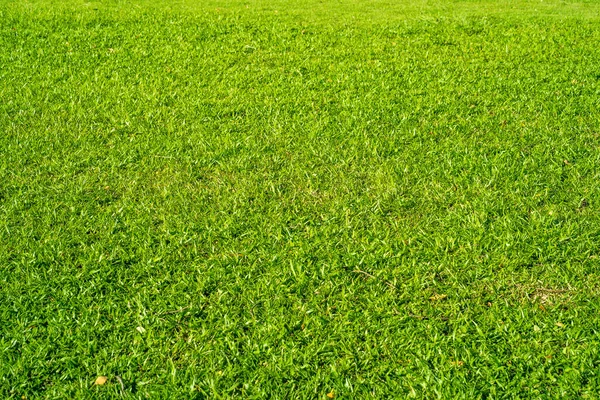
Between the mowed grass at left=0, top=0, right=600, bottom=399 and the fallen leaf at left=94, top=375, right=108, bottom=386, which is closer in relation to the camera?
the fallen leaf at left=94, top=375, right=108, bottom=386

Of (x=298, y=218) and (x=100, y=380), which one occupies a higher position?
(x=298, y=218)

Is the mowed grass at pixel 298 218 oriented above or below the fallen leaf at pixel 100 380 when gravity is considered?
above

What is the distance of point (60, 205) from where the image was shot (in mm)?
4957

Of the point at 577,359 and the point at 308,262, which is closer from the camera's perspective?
the point at 577,359

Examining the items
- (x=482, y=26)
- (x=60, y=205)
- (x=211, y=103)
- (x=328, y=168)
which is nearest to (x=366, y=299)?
(x=328, y=168)

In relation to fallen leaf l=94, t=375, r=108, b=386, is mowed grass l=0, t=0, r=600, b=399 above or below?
above

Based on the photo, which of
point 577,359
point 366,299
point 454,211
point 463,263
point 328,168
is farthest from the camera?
point 328,168

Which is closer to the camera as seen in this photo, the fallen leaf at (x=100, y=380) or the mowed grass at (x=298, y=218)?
the fallen leaf at (x=100, y=380)

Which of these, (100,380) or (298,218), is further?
(298,218)

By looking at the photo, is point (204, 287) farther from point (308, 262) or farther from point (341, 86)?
point (341, 86)

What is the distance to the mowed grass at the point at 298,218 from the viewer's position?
358cm

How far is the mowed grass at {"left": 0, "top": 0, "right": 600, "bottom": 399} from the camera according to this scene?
11.8 ft

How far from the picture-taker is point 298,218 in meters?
4.79

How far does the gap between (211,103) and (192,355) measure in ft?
11.5
